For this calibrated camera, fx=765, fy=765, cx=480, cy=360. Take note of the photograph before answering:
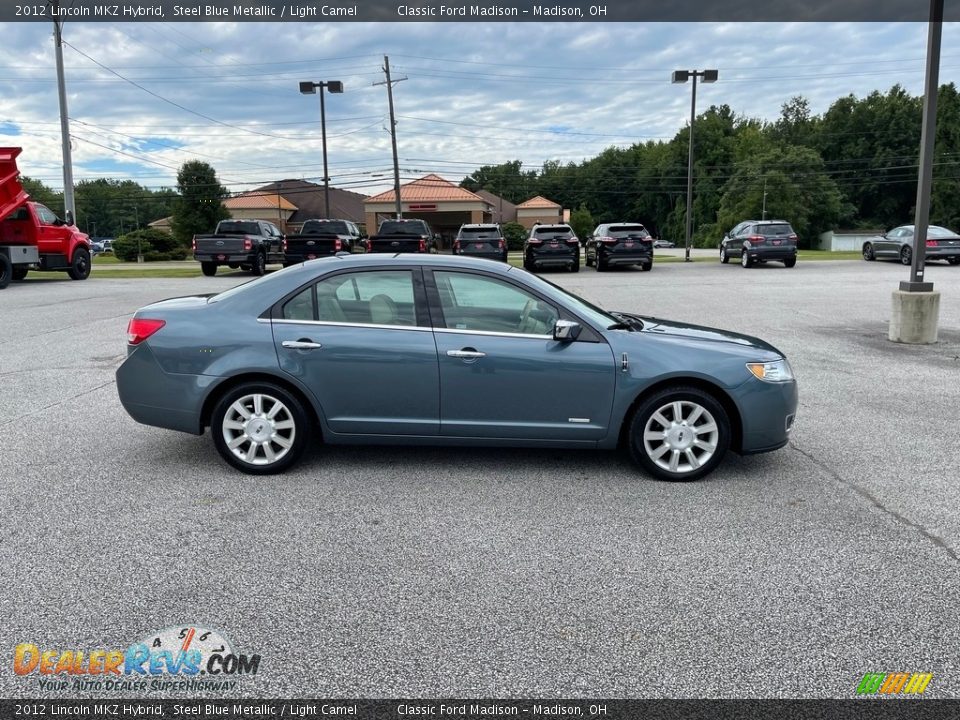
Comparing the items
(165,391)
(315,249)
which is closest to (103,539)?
(165,391)

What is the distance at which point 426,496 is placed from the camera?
15.8 ft

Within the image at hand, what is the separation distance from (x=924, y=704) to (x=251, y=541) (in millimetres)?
3149

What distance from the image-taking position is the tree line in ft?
274

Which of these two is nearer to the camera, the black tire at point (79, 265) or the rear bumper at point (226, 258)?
the black tire at point (79, 265)

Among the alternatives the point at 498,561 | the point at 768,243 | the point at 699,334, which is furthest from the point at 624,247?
the point at 498,561

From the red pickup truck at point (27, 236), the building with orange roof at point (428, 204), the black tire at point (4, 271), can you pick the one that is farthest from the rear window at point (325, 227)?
the building with orange roof at point (428, 204)

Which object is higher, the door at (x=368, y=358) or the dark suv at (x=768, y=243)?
the dark suv at (x=768, y=243)

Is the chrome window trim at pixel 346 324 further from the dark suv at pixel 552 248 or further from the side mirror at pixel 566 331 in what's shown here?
the dark suv at pixel 552 248

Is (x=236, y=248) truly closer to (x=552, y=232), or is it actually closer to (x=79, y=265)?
(x=79, y=265)

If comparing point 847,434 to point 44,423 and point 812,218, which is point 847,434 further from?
point 812,218

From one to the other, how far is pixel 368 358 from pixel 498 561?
5.91 ft

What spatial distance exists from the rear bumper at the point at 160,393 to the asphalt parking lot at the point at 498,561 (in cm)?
38

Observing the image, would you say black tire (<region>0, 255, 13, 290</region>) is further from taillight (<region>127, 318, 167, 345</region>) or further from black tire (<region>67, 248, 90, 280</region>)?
taillight (<region>127, 318, 167, 345</region>)

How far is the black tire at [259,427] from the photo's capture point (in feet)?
16.9
